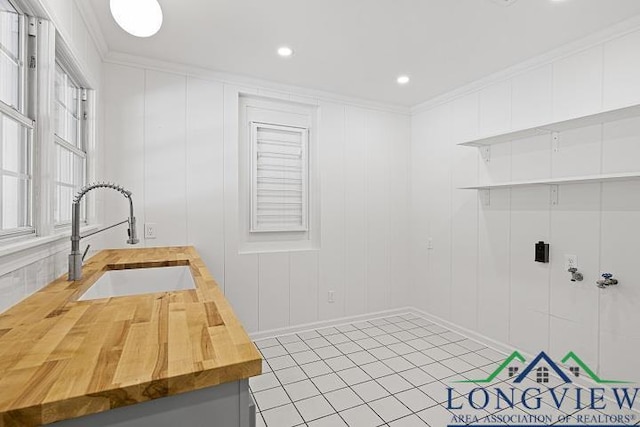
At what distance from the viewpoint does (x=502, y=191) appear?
2992mm

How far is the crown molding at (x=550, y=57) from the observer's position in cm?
219

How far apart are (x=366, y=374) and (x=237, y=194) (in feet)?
6.25

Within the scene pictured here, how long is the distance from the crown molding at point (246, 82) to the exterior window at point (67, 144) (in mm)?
589

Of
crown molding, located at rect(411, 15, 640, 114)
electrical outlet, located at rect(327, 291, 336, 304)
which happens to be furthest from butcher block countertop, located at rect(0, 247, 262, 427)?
crown molding, located at rect(411, 15, 640, 114)

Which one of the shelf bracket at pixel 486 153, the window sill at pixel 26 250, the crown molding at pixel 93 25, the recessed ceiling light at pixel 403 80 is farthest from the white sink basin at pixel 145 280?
the shelf bracket at pixel 486 153

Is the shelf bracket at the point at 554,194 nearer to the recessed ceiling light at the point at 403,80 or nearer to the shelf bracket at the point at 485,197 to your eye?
the shelf bracket at the point at 485,197

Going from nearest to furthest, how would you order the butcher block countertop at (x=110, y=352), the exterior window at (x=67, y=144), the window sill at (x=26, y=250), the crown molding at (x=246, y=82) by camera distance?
the butcher block countertop at (x=110, y=352) → the window sill at (x=26, y=250) → the exterior window at (x=67, y=144) → the crown molding at (x=246, y=82)

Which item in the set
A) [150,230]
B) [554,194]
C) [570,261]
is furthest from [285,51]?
[570,261]

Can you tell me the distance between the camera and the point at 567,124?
236 cm

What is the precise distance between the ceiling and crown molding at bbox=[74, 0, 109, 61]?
0.04m

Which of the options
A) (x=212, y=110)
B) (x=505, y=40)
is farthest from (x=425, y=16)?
(x=212, y=110)

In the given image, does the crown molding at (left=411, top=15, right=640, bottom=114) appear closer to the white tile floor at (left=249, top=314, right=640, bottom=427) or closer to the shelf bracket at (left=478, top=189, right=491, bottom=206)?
the shelf bracket at (left=478, top=189, right=491, bottom=206)

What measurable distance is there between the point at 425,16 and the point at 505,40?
2.41 feet

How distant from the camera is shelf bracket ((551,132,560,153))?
8.41 ft
